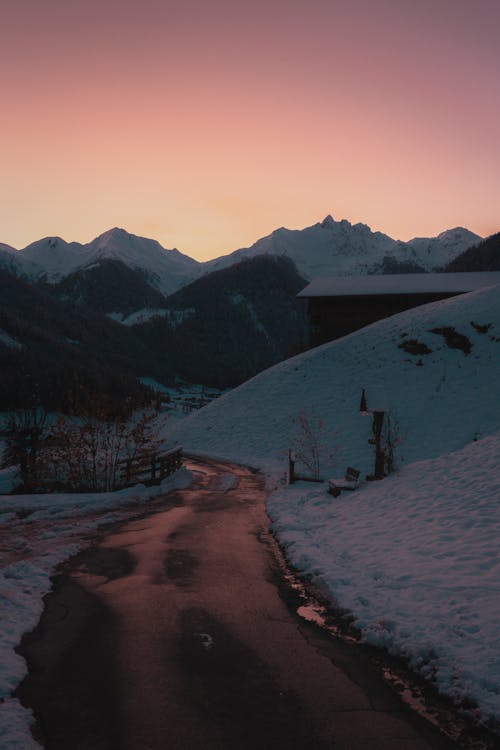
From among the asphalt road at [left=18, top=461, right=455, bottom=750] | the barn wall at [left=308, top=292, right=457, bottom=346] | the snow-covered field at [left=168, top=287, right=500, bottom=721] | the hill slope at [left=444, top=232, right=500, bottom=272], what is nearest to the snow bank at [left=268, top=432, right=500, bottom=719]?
the snow-covered field at [left=168, top=287, right=500, bottom=721]

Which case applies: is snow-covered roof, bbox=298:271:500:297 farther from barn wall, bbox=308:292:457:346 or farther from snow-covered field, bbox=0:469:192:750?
snow-covered field, bbox=0:469:192:750

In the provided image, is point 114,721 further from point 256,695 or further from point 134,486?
point 134,486

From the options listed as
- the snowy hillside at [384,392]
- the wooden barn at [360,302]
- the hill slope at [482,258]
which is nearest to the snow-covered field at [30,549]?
the snowy hillside at [384,392]

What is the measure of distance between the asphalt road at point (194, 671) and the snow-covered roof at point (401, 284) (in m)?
45.6

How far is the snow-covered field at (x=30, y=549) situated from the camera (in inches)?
231

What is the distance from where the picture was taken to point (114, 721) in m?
5.61

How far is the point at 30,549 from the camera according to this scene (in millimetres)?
12523

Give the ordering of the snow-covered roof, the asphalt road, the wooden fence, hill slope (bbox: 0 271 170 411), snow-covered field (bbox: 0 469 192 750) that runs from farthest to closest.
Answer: hill slope (bbox: 0 271 170 411) → the snow-covered roof → the wooden fence → snow-covered field (bbox: 0 469 192 750) → the asphalt road

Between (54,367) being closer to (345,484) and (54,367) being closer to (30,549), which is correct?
(345,484)

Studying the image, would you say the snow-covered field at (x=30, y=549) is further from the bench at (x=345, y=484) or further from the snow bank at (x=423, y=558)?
the bench at (x=345, y=484)

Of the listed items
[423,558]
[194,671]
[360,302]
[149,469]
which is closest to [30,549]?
[194,671]

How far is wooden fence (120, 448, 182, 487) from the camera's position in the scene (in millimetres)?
23906

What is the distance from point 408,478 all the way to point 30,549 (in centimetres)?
1238

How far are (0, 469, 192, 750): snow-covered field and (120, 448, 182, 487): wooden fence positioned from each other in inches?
29.9
